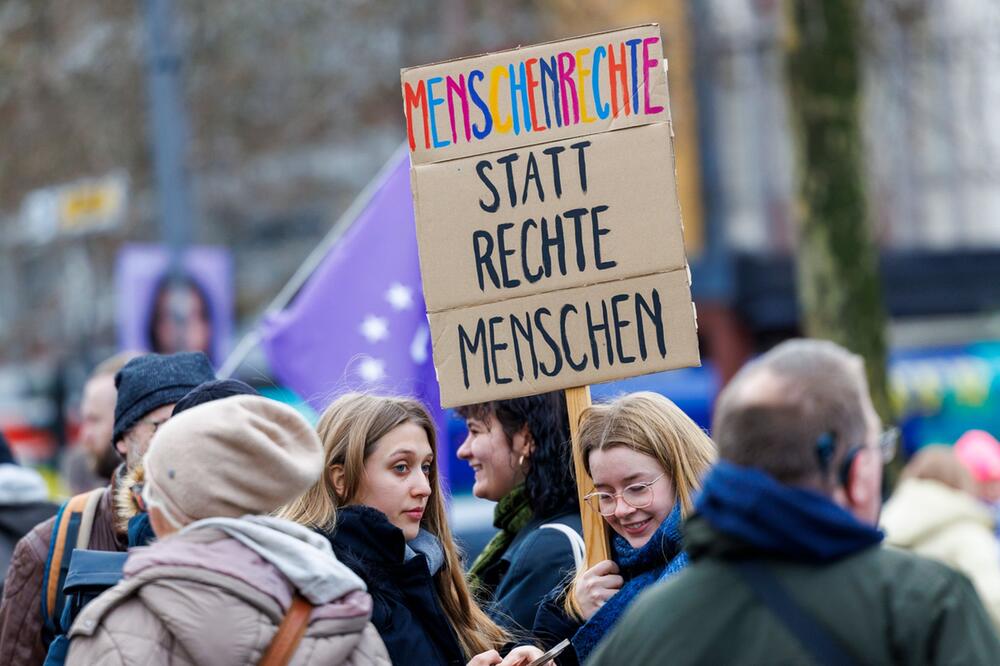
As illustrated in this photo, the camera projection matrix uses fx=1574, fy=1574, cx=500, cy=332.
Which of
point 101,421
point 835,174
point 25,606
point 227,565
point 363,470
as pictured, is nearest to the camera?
point 227,565

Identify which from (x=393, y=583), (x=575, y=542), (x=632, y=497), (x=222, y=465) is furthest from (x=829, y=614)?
(x=575, y=542)

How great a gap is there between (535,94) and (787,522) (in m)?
2.11

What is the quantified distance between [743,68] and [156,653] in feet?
59.7

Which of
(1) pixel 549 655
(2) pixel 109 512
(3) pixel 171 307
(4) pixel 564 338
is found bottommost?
(1) pixel 549 655

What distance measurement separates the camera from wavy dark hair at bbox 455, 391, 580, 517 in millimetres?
4438

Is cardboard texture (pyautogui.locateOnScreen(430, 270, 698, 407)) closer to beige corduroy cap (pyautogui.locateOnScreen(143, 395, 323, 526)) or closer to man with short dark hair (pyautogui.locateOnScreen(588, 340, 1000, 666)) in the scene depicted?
beige corduroy cap (pyautogui.locateOnScreen(143, 395, 323, 526))

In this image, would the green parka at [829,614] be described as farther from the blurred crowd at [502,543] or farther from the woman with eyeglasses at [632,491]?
the woman with eyeglasses at [632,491]

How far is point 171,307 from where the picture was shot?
464 inches

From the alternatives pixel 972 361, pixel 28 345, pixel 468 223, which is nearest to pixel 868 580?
pixel 468 223

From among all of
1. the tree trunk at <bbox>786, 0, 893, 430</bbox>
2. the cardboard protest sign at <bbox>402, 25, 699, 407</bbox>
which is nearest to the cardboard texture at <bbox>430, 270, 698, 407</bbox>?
the cardboard protest sign at <bbox>402, 25, 699, 407</bbox>

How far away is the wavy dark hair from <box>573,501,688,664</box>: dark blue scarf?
672mm

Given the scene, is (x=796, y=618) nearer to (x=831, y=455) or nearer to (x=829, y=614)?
(x=829, y=614)

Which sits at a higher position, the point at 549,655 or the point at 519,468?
the point at 519,468

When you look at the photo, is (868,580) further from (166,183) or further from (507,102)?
(166,183)
